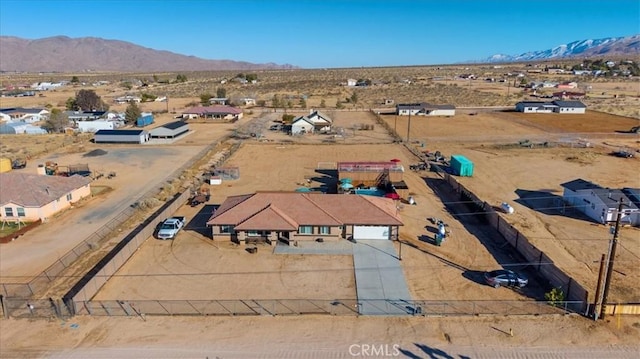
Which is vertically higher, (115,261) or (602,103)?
(602,103)

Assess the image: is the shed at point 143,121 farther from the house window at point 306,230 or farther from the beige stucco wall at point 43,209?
the house window at point 306,230

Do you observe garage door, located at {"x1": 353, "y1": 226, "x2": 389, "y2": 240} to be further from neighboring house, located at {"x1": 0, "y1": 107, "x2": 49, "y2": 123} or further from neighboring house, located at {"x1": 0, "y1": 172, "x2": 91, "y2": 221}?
neighboring house, located at {"x1": 0, "y1": 107, "x2": 49, "y2": 123}

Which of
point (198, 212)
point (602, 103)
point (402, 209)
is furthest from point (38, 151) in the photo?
point (602, 103)

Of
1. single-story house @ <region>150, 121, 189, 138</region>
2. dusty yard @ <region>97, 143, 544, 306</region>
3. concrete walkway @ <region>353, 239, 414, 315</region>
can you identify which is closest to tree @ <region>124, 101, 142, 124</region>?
single-story house @ <region>150, 121, 189, 138</region>

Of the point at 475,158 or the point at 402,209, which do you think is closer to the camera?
the point at 402,209

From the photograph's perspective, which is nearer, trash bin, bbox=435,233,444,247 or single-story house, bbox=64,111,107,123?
trash bin, bbox=435,233,444,247

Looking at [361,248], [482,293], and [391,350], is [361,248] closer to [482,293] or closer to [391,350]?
[482,293]
